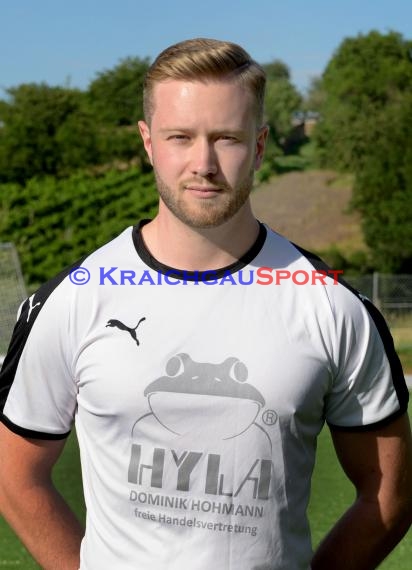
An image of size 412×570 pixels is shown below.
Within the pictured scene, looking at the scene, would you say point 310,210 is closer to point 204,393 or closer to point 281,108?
point 281,108

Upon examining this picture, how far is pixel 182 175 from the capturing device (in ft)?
7.96

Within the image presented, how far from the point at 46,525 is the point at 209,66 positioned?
1210 mm

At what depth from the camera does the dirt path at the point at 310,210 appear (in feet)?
195

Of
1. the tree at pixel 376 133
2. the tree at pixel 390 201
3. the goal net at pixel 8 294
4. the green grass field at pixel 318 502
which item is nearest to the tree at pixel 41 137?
the tree at pixel 376 133

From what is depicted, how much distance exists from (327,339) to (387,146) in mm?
39666

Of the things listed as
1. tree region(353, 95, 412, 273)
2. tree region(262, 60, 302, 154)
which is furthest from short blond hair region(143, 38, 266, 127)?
tree region(262, 60, 302, 154)

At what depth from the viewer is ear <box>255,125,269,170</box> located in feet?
8.35

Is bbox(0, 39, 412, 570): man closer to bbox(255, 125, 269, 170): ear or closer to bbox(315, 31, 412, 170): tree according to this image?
bbox(255, 125, 269, 170): ear

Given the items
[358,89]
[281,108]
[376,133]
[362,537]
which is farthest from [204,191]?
[281,108]

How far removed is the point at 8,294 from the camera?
2473 centimetres

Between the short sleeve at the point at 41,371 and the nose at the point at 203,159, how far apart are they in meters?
0.46

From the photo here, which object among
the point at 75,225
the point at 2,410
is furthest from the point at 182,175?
the point at 75,225

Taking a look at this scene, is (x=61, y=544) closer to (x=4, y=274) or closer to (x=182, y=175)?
(x=182, y=175)

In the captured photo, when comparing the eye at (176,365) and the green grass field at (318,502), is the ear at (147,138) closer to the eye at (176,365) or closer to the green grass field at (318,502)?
the eye at (176,365)
